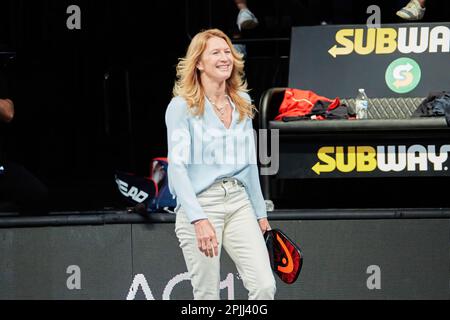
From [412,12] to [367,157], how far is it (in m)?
1.30

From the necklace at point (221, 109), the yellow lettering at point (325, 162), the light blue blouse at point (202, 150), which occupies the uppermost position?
the necklace at point (221, 109)

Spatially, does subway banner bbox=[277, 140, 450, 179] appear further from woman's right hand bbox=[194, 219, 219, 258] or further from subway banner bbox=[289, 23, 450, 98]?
woman's right hand bbox=[194, 219, 219, 258]

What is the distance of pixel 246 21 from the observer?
330 inches

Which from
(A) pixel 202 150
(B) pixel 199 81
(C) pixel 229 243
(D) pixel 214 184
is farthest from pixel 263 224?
(B) pixel 199 81

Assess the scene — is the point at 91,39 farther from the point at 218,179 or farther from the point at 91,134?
the point at 218,179

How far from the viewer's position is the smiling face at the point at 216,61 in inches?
231

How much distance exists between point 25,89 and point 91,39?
0.60m

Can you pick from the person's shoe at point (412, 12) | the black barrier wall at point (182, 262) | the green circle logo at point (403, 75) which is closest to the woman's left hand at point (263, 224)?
the black barrier wall at point (182, 262)

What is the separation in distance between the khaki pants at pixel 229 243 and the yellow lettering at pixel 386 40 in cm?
247

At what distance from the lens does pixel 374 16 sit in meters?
8.41

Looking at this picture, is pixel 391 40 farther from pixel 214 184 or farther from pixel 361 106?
pixel 214 184

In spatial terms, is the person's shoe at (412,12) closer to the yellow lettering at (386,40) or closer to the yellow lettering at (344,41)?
the yellow lettering at (386,40)
